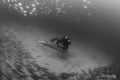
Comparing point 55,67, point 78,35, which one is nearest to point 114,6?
point 78,35

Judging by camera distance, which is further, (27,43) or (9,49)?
A: (27,43)

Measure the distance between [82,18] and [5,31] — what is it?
13.9 meters

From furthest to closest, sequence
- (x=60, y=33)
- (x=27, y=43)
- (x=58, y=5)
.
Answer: (x=58, y=5), (x=60, y=33), (x=27, y=43)

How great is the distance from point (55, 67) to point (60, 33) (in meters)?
7.95

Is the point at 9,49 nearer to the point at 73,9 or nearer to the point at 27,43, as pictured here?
the point at 27,43

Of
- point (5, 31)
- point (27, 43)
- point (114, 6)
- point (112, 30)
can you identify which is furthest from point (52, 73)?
point (114, 6)

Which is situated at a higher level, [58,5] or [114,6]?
[114,6]

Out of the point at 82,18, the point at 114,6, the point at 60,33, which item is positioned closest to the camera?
the point at 60,33

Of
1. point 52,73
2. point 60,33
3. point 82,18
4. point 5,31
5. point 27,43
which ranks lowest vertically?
point 52,73

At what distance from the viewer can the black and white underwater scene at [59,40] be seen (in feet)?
50.4

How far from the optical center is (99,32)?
2612cm

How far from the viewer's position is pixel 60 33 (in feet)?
74.5

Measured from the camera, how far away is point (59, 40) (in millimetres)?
15836

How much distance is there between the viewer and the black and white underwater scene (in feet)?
50.4
